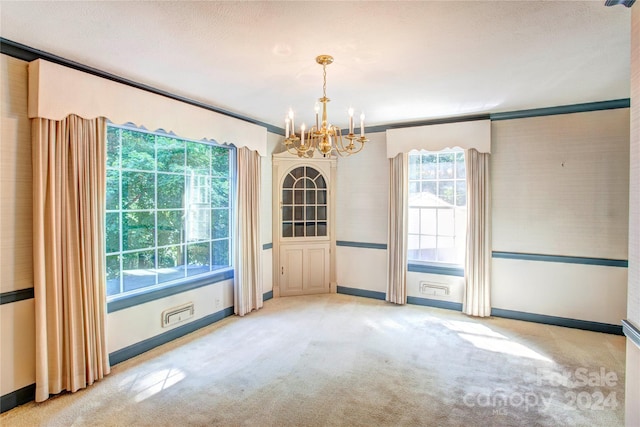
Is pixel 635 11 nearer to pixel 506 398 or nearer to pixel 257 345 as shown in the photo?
pixel 506 398

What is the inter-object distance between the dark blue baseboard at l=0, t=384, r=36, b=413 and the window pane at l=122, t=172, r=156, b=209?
1609 mm

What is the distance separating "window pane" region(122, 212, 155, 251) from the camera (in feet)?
10.9

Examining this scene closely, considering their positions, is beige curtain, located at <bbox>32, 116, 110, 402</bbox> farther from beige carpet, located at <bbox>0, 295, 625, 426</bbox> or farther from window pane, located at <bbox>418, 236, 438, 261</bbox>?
window pane, located at <bbox>418, 236, 438, 261</bbox>

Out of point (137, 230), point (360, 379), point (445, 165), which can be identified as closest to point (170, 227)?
point (137, 230)

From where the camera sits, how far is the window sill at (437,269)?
Answer: 466 centimetres

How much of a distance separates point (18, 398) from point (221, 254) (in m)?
2.33

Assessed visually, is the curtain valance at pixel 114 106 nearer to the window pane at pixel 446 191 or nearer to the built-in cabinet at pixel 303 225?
the built-in cabinet at pixel 303 225

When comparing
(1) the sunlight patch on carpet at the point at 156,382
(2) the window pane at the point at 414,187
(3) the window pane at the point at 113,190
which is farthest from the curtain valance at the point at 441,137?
(1) the sunlight patch on carpet at the point at 156,382

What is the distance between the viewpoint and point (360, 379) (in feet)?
9.39

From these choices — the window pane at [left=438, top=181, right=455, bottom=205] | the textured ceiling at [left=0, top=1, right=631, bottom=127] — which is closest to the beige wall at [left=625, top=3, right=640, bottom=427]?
the textured ceiling at [left=0, top=1, right=631, bottom=127]

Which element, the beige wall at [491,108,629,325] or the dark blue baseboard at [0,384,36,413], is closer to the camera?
the dark blue baseboard at [0,384,36,413]

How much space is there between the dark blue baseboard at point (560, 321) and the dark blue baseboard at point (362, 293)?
153 centimetres

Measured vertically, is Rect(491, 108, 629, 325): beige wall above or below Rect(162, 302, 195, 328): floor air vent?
above

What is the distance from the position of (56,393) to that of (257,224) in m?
2.65
